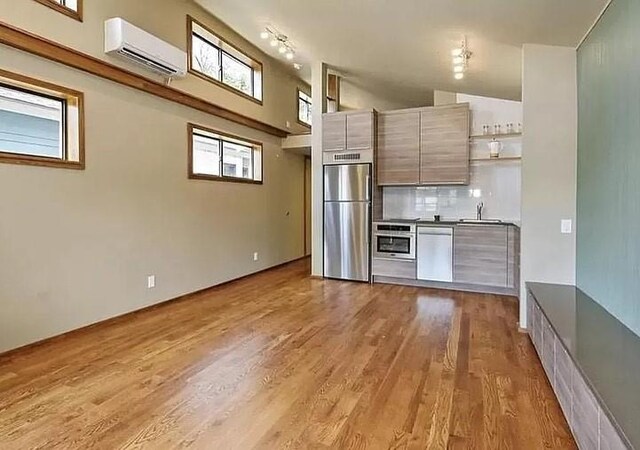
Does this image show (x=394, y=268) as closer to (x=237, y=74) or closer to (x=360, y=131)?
(x=360, y=131)

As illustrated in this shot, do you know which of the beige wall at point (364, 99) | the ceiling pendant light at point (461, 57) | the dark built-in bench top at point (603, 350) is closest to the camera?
the dark built-in bench top at point (603, 350)

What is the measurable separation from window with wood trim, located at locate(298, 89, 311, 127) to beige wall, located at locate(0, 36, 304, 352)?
2.14 metres

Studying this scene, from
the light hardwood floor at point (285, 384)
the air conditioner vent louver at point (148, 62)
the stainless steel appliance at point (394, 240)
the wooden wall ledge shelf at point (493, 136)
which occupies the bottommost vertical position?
the light hardwood floor at point (285, 384)

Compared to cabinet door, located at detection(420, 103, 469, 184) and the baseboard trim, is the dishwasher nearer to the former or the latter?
cabinet door, located at detection(420, 103, 469, 184)

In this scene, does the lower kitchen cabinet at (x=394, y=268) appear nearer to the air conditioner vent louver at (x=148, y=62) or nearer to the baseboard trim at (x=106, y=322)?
the baseboard trim at (x=106, y=322)

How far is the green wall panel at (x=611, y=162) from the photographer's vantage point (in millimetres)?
2209

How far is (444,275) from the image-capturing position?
5.46 m

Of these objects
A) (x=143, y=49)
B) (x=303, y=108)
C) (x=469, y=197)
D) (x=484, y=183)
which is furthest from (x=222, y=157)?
(x=484, y=183)

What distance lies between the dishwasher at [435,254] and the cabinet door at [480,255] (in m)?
0.08

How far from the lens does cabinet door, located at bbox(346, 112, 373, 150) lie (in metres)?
5.91

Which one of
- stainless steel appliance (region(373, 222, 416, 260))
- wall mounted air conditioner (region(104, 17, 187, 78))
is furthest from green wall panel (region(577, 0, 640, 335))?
wall mounted air conditioner (region(104, 17, 187, 78))

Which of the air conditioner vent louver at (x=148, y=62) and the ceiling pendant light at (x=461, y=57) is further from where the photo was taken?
the ceiling pendant light at (x=461, y=57)

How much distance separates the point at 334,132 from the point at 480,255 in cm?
279

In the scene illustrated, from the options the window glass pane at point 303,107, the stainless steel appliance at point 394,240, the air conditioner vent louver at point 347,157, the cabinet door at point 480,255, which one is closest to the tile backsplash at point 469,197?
the stainless steel appliance at point 394,240
